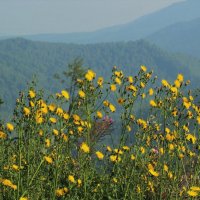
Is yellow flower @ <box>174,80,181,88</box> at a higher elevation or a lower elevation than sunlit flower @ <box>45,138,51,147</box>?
higher

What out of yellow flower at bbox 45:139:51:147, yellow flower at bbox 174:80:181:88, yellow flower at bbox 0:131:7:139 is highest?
yellow flower at bbox 174:80:181:88

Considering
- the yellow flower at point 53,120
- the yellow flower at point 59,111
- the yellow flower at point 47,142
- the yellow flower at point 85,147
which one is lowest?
the yellow flower at point 47,142

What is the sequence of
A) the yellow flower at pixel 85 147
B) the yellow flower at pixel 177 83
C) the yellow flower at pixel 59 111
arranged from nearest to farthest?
1. the yellow flower at pixel 85 147
2. the yellow flower at pixel 59 111
3. the yellow flower at pixel 177 83

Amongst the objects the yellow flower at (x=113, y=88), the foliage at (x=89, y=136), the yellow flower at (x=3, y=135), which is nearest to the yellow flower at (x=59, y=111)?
the foliage at (x=89, y=136)

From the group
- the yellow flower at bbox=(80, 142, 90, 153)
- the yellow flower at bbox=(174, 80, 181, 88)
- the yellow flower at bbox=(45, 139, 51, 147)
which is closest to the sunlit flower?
the yellow flower at bbox=(45, 139, 51, 147)

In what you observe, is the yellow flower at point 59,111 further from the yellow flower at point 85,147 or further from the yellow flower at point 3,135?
the yellow flower at point 3,135

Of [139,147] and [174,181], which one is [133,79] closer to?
[139,147]

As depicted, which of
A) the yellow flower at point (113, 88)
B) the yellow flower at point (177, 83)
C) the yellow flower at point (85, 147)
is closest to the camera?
the yellow flower at point (85, 147)

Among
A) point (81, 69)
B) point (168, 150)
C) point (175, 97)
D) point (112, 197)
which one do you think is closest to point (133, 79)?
point (175, 97)

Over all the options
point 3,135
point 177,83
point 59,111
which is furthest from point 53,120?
point 177,83

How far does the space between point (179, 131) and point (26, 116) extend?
1.24 m

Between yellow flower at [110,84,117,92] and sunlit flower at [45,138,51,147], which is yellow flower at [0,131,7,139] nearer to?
sunlit flower at [45,138,51,147]

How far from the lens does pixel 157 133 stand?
4.19 m

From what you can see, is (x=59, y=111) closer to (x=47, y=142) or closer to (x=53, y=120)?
(x=53, y=120)
